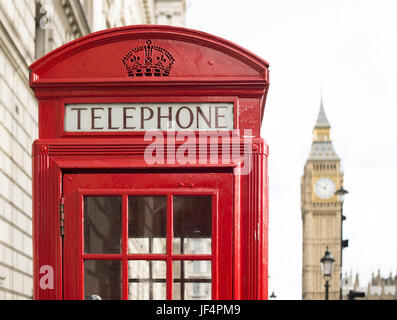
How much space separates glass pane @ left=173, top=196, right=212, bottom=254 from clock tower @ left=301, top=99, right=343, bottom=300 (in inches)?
4415

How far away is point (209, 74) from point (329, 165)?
11736 centimetres

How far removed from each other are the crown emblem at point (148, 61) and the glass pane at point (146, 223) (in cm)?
65

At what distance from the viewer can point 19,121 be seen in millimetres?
10031

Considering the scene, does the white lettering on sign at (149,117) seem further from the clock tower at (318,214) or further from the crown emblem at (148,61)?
the clock tower at (318,214)

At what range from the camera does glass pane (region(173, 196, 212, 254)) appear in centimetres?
371

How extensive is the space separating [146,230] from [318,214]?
11622cm

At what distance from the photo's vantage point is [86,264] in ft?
12.1

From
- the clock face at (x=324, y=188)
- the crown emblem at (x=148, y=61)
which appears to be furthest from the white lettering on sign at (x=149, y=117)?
the clock face at (x=324, y=188)

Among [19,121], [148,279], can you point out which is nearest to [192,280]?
[148,279]

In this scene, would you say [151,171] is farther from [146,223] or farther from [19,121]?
[19,121]

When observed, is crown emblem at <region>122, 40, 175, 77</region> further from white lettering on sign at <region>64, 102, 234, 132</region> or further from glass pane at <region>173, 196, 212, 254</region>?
glass pane at <region>173, 196, 212, 254</region>

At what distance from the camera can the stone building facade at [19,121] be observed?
9.07 m
